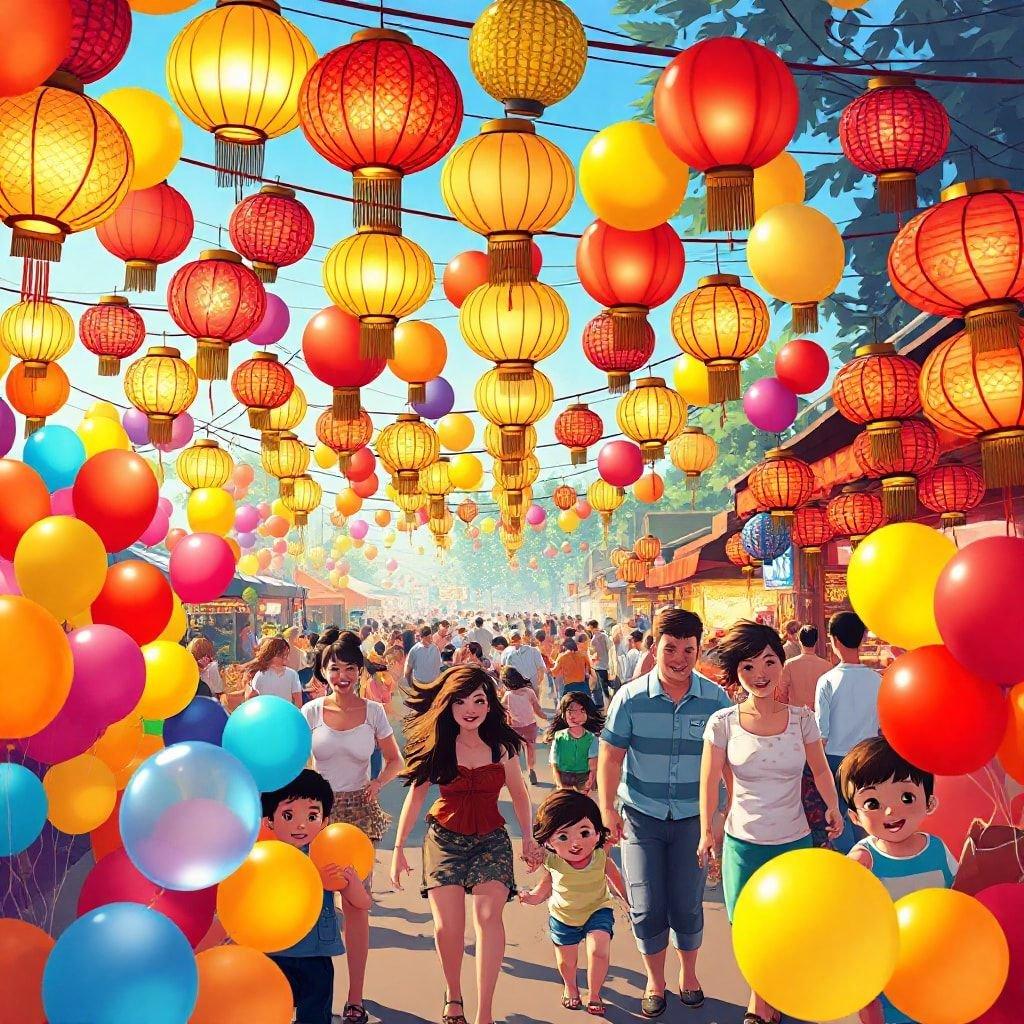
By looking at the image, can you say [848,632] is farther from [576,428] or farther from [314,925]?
[576,428]

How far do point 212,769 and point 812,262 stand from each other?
13.2ft

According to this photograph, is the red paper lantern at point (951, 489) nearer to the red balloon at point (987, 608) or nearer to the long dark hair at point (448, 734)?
the long dark hair at point (448, 734)

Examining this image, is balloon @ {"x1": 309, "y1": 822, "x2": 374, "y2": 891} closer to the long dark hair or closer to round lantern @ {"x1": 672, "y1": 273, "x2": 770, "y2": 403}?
the long dark hair

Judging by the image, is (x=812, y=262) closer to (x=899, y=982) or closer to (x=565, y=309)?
(x=565, y=309)

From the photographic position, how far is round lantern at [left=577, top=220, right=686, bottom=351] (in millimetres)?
5742


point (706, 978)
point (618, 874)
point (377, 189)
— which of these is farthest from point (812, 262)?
point (706, 978)

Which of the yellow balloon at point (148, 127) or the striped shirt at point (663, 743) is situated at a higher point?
the yellow balloon at point (148, 127)

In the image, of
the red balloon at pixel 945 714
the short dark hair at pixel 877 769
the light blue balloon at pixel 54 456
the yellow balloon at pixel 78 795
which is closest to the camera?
the red balloon at pixel 945 714

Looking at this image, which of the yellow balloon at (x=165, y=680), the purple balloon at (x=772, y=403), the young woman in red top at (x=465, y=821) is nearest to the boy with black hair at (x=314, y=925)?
the young woman in red top at (x=465, y=821)

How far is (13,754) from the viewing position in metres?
4.84

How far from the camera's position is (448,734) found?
5535 mm

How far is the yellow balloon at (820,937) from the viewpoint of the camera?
2783mm

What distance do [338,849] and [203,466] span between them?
7.24 metres

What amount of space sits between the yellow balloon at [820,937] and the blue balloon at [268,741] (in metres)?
2.27
